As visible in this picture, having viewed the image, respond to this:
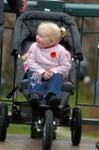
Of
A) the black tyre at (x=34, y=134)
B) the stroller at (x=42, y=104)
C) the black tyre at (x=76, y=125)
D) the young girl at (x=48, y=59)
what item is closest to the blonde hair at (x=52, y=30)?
the young girl at (x=48, y=59)

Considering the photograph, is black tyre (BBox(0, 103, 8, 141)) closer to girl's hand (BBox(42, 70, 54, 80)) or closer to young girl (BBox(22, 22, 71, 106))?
young girl (BBox(22, 22, 71, 106))

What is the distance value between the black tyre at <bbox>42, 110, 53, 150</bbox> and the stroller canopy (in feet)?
3.00

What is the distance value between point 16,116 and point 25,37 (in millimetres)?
822

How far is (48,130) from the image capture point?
21.0ft

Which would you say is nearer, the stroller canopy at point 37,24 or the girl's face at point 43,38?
the girl's face at point 43,38

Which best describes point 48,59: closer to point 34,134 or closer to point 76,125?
point 76,125

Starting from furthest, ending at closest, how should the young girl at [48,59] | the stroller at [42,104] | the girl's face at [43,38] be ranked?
the girl's face at [43,38] < the young girl at [48,59] < the stroller at [42,104]

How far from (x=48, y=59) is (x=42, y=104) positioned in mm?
500

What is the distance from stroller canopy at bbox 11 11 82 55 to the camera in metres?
7.13

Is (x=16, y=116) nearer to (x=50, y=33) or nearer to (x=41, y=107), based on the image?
(x=41, y=107)

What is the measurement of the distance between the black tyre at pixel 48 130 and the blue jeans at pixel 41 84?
0.23m

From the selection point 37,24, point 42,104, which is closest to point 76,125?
point 42,104

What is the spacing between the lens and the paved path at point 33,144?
701cm

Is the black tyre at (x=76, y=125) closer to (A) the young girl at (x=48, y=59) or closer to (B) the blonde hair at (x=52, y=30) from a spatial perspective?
(A) the young girl at (x=48, y=59)
